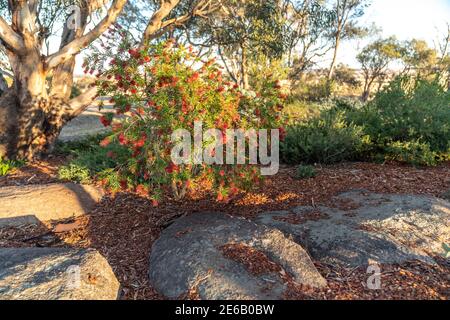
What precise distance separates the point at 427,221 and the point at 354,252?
4.25 ft

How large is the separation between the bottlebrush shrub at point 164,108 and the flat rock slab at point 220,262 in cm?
51

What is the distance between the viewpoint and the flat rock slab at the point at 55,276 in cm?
294

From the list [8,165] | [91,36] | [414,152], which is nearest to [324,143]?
[414,152]

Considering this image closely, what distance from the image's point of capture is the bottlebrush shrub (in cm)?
407

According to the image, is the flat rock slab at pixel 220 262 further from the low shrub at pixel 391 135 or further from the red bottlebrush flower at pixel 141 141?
the low shrub at pixel 391 135

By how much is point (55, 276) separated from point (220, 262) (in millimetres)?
1327

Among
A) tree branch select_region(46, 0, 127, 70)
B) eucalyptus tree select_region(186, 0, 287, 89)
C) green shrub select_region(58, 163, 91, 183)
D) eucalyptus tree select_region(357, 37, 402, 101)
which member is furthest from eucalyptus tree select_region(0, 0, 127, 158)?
eucalyptus tree select_region(357, 37, 402, 101)

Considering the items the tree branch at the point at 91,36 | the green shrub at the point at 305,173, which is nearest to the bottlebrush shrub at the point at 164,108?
the green shrub at the point at 305,173

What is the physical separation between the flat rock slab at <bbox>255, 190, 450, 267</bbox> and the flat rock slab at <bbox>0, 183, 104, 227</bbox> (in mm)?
2649

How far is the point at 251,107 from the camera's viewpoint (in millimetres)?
4859

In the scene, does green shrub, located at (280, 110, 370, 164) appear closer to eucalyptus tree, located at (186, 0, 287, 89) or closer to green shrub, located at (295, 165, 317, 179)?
green shrub, located at (295, 165, 317, 179)

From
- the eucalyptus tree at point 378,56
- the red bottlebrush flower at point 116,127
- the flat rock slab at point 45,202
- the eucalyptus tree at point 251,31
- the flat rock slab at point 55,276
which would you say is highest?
the eucalyptus tree at point 378,56
